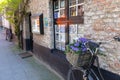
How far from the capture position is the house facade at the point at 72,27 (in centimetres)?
347

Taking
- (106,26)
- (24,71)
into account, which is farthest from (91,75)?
(24,71)

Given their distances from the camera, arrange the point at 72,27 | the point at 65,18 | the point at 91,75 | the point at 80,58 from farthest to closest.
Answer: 1. the point at 65,18
2. the point at 72,27
3. the point at 91,75
4. the point at 80,58

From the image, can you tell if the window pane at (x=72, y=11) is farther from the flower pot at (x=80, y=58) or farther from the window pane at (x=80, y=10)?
the flower pot at (x=80, y=58)

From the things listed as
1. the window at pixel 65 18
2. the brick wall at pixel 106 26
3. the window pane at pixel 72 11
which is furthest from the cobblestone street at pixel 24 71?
the brick wall at pixel 106 26

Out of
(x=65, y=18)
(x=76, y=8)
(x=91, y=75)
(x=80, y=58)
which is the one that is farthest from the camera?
(x=65, y=18)

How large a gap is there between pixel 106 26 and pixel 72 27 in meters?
1.92

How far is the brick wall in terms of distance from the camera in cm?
337

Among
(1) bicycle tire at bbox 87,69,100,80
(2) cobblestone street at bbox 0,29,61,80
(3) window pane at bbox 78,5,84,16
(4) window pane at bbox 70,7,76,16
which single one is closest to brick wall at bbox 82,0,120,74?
(1) bicycle tire at bbox 87,69,100,80

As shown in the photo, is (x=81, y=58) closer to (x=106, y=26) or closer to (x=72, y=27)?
(x=106, y=26)

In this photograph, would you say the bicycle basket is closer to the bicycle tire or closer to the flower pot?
the flower pot

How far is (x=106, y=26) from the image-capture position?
3.63 m

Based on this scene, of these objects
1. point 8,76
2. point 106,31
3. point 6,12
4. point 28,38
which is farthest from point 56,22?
point 6,12

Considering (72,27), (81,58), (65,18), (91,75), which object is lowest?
(91,75)

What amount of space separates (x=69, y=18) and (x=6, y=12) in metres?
7.25
